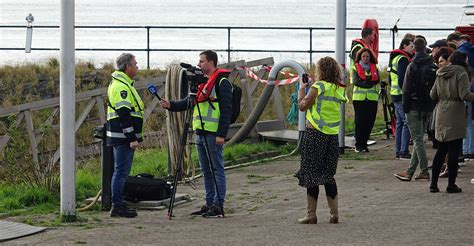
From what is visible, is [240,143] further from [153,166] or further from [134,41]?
[134,41]

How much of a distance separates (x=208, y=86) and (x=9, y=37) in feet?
177

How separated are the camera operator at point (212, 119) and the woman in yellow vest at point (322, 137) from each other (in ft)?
3.07

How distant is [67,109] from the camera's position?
13.3m

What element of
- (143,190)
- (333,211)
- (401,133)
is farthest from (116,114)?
(401,133)

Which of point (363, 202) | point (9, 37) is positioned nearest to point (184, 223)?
point (363, 202)

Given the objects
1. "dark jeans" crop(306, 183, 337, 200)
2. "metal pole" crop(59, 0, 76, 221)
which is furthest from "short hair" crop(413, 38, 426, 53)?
"metal pole" crop(59, 0, 76, 221)

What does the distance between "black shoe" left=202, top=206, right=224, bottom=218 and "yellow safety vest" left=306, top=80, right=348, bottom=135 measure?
4.62ft

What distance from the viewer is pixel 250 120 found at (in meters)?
21.2

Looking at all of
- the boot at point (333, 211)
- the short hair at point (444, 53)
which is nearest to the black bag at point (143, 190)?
the boot at point (333, 211)

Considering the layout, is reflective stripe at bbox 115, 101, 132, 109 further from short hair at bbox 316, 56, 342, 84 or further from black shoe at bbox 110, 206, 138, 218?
short hair at bbox 316, 56, 342, 84

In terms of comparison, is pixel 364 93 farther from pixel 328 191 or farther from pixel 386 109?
pixel 328 191

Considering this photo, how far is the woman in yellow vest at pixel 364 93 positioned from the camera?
19.8 m

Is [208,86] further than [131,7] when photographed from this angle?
No

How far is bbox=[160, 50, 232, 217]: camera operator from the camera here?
14.0m
